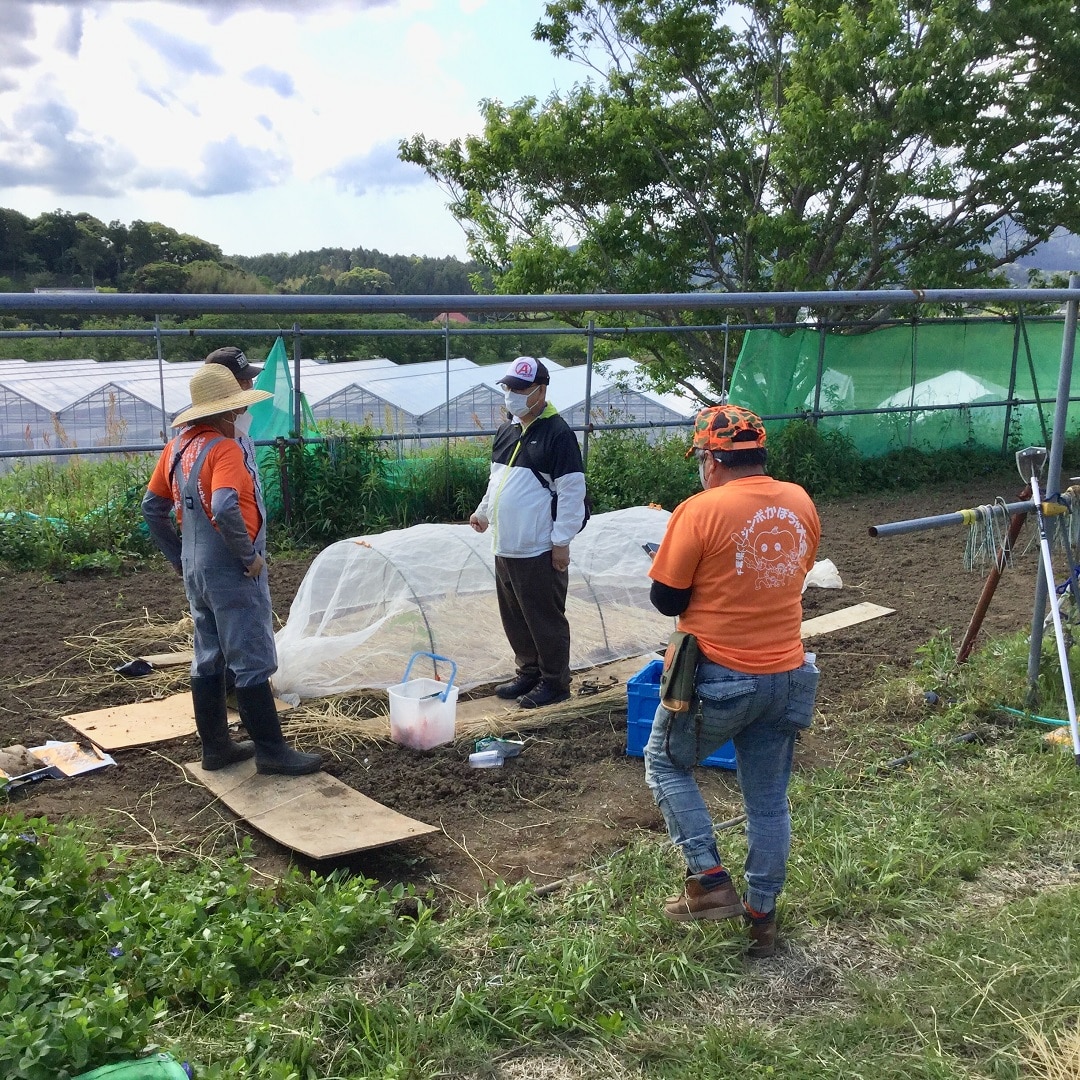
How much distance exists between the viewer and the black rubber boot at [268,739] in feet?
15.2

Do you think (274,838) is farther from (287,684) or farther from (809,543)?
(809,543)

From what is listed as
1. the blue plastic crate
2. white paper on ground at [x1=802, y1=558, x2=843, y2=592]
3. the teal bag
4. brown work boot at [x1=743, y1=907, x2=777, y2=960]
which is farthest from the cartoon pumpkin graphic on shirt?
white paper on ground at [x1=802, y1=558, x2=843, y2=592]

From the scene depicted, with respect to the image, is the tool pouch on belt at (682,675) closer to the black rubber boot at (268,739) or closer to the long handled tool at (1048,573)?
the black rubber boot at (268,739)

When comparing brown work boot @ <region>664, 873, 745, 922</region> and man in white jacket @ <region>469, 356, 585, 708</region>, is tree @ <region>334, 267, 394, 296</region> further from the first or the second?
brown work boot @ <region>664, 873, 745, 922</region>

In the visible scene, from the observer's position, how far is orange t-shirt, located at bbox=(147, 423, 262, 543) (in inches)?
173

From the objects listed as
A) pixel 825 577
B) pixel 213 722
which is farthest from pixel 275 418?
pixel 213 722

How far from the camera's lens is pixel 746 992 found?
3.21 m

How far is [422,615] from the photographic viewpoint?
5.99 meters

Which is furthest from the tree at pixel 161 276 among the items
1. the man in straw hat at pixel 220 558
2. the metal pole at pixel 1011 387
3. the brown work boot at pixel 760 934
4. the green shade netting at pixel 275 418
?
the brown work boot at pixel 760 934

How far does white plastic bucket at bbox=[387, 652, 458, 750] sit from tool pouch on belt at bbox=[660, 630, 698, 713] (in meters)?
1.96

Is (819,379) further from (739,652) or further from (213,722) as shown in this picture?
(739,652)

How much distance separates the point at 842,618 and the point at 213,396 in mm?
4791

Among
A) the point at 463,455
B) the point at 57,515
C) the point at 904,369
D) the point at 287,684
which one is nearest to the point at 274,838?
the point at 287,684

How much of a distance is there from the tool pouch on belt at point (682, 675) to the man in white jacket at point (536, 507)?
2.12 meters
